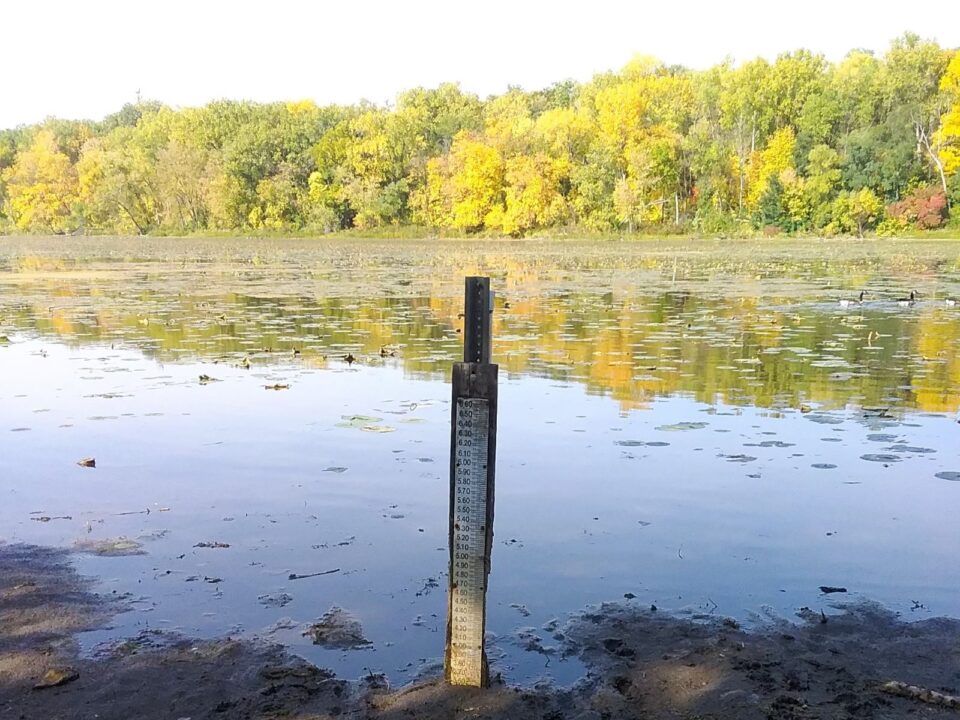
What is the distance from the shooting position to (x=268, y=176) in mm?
90500

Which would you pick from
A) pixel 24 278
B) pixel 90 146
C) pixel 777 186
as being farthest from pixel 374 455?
pixel 90 146

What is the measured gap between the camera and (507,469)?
24.5 ft

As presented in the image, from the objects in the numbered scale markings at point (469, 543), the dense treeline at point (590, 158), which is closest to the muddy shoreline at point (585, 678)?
the numbered scale markings at point (469, 543)

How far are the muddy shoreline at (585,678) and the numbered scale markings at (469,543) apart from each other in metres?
0.15

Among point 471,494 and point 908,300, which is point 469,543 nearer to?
point 471,494

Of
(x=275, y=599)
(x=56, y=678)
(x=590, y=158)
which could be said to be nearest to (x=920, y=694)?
(x=275, y=599)

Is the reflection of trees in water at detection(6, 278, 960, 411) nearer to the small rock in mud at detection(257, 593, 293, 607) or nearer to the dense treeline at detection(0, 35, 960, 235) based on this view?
the small rock in mud at detection(257, 593, 293, 607)

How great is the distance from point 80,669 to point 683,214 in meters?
73.0

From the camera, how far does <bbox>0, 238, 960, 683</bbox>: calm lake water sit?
201 inches

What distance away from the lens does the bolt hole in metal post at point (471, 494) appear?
4012 millimetres

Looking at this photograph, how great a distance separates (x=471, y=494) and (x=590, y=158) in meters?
71.9

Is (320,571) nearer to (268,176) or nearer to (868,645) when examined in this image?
(868,645)

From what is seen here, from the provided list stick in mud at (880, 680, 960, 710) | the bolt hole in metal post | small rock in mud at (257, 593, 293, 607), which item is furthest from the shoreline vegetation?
the bolt hole in metal post

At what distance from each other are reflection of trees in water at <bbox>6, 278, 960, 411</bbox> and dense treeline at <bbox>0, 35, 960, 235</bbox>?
50406 mm
